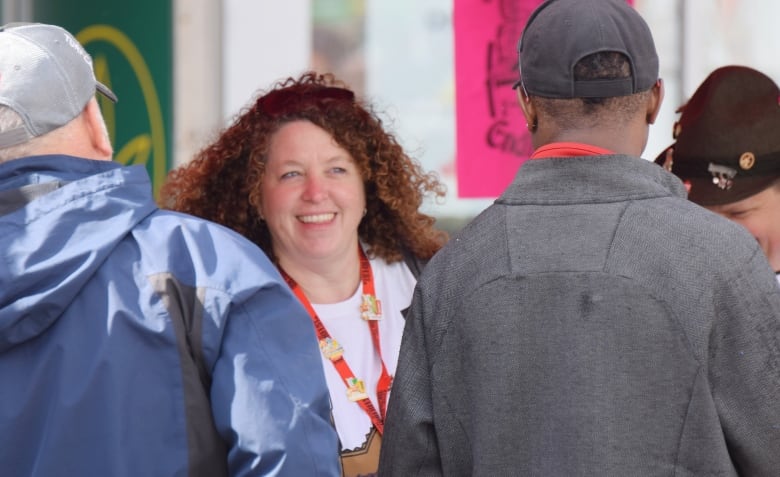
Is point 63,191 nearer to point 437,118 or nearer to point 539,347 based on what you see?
point 539,347

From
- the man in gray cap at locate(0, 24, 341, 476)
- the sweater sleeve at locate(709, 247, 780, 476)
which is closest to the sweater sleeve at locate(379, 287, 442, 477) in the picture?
the man in gray cap at locate(0, 24, 341, 476)

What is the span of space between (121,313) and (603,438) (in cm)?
81

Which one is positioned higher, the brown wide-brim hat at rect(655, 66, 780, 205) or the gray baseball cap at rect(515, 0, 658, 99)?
the gray baseball cap at rect(515, 0, 658, 99)

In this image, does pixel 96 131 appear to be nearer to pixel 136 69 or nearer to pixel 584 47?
pixel 584 47

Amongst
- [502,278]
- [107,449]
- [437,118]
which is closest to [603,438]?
[502,278]

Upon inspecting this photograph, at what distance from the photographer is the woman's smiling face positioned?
312cm

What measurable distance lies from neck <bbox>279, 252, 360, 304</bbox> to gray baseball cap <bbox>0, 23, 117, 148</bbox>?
1202 millimetres

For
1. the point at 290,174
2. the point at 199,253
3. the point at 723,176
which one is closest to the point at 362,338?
the point at 290,174

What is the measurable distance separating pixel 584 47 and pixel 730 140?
103 cm

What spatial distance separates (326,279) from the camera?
10.3 feet

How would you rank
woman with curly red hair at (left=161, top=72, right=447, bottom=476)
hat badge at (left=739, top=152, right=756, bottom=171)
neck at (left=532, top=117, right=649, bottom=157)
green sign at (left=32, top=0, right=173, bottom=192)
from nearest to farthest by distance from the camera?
1. neck at (left=532, top=117, right=649, bottom=157)
2. hat badge at (left=739, top=152, right=756, bottom=171)
3. woman with curly red hair at (left=161, top=72, right=447, bottom=476)
4. green sign at (left=32, top=0, right=173, bottom=192)

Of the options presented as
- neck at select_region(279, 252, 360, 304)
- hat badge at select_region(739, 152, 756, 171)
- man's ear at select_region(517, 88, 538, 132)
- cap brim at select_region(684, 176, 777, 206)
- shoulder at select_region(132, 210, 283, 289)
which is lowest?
neck at select_region(279, 252, 360, 304)

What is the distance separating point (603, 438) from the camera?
1727 mm

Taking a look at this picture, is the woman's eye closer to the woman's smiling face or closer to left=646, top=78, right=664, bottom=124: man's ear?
the woman's smiling face
